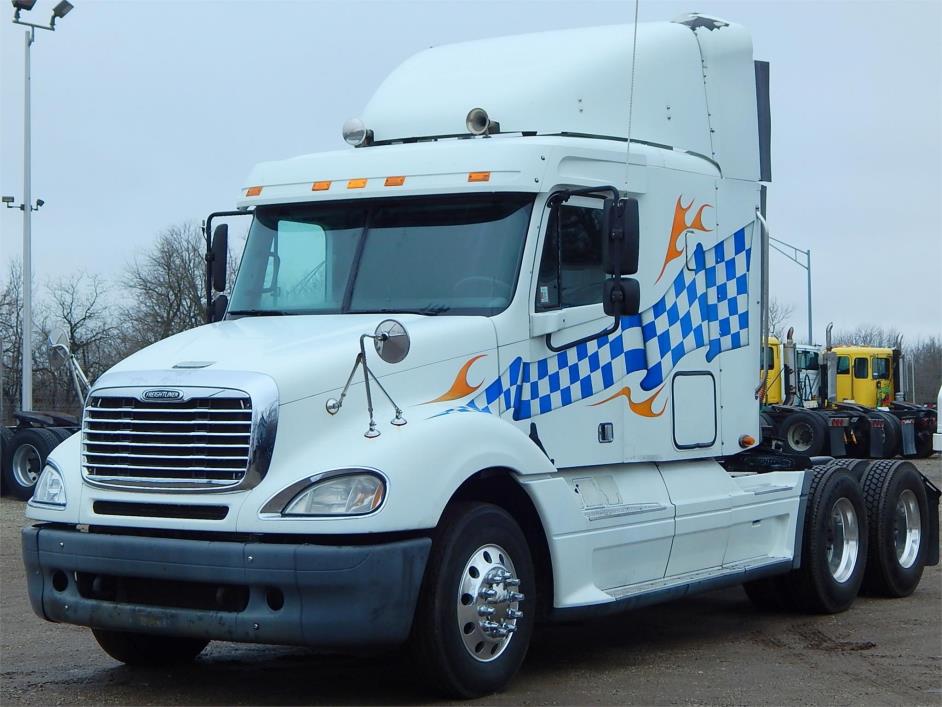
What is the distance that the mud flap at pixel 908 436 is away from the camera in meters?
29.1

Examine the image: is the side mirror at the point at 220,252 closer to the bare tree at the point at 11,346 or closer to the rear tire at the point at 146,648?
the rear tire at the point at 146,648

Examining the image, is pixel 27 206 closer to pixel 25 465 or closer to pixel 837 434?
pixel 25 465

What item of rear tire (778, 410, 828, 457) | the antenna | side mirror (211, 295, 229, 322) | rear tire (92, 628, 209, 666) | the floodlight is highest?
the floodlight

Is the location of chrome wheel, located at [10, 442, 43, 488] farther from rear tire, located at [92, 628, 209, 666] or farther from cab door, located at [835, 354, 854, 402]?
cab door, located at [835, 354, 854, 402]

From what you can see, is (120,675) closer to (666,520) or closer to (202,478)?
(202,478)

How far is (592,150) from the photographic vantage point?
8.48 meters

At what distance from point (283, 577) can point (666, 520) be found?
2.94 meters

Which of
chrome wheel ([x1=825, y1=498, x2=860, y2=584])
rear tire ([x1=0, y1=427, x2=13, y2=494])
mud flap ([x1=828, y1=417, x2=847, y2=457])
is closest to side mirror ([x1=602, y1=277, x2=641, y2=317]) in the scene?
chrome wheel ([x1=825, y1=498, x2=860, y2=584])

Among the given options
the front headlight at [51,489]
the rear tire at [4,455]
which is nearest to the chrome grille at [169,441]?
the front headlight at [51,489]

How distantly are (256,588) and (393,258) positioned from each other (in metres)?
2.30

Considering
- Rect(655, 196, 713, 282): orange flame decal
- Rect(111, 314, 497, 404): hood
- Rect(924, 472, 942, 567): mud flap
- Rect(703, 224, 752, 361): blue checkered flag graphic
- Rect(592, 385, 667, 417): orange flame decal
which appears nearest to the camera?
Rect(111, 314, 497, 404): hood

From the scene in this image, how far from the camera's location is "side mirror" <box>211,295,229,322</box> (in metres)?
9.15

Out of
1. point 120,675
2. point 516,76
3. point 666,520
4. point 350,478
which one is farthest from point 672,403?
point 120,675

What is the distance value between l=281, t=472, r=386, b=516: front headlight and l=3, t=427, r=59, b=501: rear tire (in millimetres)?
15604
